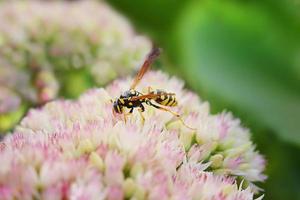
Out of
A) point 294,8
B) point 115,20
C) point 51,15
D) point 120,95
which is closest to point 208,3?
point 294,8

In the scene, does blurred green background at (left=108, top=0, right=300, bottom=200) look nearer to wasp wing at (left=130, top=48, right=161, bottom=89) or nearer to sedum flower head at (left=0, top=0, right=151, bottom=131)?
sedum flower head at (left=0, top=0, right=151, bottom=131)

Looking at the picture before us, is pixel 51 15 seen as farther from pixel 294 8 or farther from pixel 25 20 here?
pixel 294 8

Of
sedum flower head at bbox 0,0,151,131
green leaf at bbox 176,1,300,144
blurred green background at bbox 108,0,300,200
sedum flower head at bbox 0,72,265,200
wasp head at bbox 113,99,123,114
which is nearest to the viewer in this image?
sedum flower head at bbox 0,72,265,200

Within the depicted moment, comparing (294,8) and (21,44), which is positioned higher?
(294,8)

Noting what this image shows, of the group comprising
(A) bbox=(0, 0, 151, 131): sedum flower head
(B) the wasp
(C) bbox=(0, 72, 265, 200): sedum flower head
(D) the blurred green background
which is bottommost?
(C) bbox=(0, 72, 265, 200): sedum flower head

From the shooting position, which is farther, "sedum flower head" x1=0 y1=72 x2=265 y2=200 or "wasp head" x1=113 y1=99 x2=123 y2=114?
"wasp head" x1=113 y1=99 x2=123 y2=114

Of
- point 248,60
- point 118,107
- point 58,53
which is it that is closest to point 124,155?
point 118,107

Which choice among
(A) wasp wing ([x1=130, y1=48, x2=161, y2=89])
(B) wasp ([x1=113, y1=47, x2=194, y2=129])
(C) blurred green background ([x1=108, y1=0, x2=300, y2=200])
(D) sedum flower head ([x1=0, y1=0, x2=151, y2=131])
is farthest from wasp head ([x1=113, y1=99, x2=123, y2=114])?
(C) blurred green background ([x1=108, y1=0, x2=300, y2=200])

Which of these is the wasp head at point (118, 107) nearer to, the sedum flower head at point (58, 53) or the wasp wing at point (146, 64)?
the wasp wing at point (146, 64)
